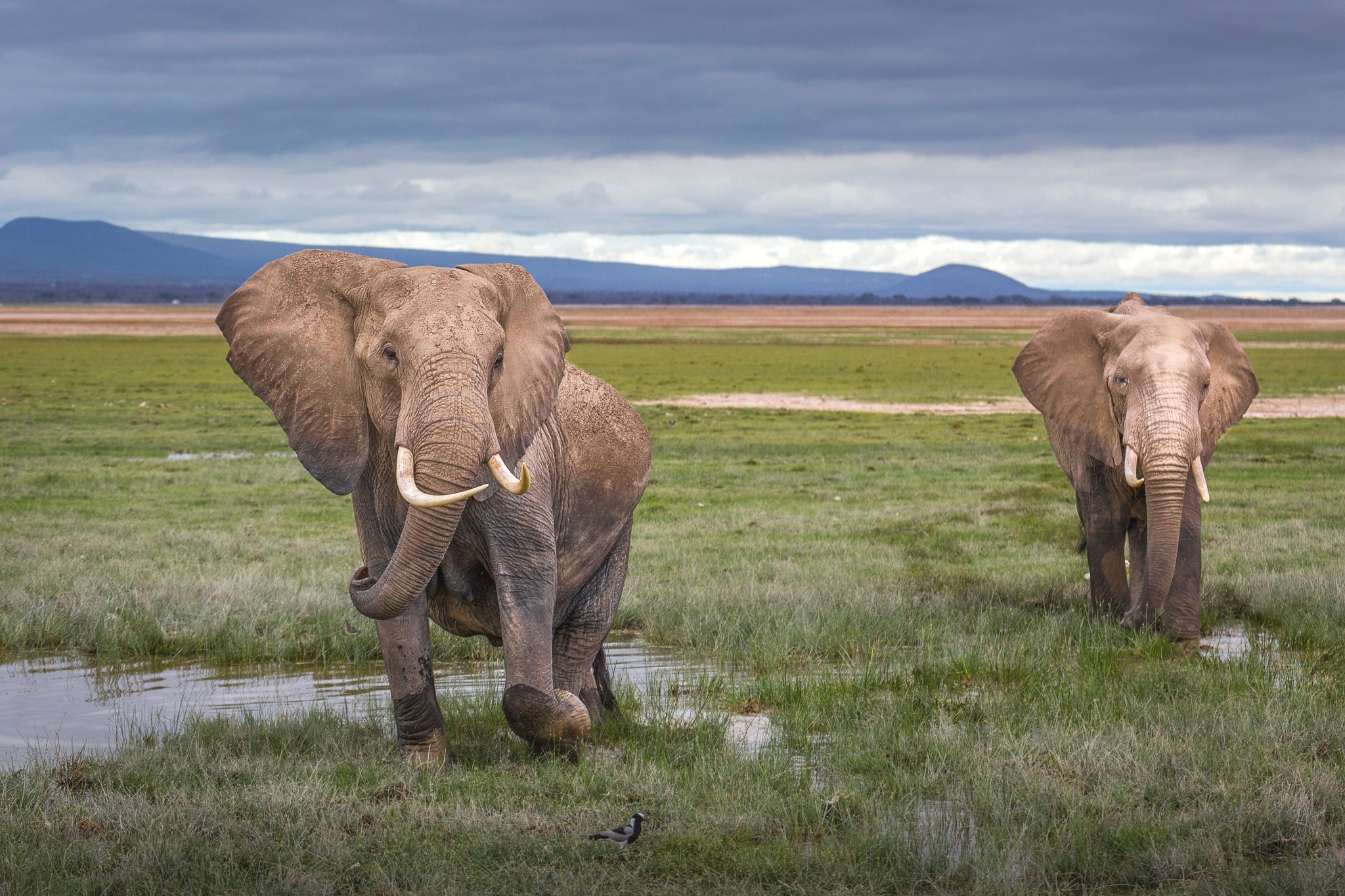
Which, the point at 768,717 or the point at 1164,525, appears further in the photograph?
the point at 1164,525

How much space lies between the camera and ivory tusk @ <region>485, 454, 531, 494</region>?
5961mm

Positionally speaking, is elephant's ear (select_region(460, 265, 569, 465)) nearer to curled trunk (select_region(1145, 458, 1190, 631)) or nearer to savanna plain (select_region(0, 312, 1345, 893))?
savanna plain (select_region(0, 312, 1345, 893))

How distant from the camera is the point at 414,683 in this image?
710 centimetres

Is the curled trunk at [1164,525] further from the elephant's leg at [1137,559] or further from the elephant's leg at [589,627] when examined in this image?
the elephant's leg at [589,627]

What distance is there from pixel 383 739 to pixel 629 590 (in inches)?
191

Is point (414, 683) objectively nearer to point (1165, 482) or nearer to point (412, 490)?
point (412, 490)

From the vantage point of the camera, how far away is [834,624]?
35.7ft

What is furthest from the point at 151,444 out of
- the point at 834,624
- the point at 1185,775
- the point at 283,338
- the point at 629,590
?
the point at 1185,775

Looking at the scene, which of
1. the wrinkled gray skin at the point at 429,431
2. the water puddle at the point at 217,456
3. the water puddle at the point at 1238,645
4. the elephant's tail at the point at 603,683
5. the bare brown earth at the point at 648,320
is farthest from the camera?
the bare brown earth at the point at 648,320

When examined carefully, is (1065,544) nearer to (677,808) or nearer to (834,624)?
(834,624)

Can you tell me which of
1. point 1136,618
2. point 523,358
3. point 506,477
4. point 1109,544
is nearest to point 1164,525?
point 1136,618

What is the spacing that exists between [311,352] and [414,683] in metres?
1.81

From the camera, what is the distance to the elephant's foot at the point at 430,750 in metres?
7.16

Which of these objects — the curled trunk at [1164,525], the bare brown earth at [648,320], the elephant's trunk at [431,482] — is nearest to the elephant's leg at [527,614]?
the elephant's trunk at [431,482]
